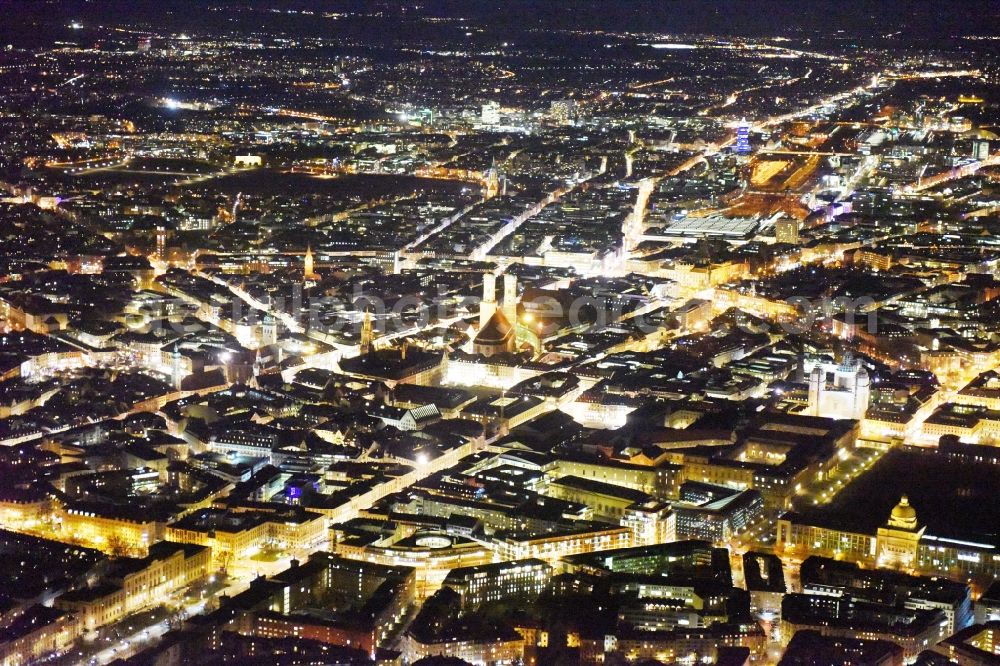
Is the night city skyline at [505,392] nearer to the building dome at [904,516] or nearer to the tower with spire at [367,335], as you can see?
the building dome at [904,516]

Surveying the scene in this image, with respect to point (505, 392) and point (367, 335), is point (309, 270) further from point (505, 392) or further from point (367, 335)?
point (505, 392)

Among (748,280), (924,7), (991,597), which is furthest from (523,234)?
(924,7)

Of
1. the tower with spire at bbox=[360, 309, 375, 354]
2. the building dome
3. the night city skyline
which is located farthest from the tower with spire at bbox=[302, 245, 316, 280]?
the building dome

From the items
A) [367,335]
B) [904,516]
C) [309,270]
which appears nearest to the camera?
[904,516]

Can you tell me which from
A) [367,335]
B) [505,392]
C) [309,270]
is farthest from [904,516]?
[309,270]

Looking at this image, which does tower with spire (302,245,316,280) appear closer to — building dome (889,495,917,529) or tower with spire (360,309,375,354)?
tower with spire (360,309,375,354)

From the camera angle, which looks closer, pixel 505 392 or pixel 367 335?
pixel 505 392

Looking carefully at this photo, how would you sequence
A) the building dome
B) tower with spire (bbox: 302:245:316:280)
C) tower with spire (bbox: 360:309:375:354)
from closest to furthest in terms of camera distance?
1. the building dome
2. tower with spire (bbox: 360:309:375:354)
3. tower with spire (bbox: 302:245:316:280)

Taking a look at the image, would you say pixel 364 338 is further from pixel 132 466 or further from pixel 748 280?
pixel 748 280

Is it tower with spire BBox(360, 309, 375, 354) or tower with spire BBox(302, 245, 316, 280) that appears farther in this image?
tower with spire BBox(302, 245, 316, 280)

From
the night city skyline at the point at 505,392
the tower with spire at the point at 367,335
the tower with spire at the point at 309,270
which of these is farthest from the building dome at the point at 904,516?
→ the tower with spire at the point at 309,270
